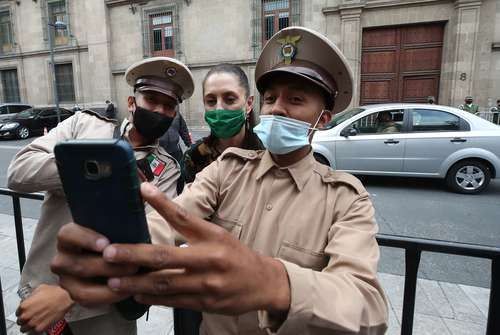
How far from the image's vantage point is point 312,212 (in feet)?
3.60

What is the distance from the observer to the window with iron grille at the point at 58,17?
67.9 ft

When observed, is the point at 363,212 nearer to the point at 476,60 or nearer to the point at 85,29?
the point at 476,60

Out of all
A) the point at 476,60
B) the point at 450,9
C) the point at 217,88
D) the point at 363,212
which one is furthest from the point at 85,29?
the point at 363,212

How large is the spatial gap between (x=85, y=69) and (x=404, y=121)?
1953 cm

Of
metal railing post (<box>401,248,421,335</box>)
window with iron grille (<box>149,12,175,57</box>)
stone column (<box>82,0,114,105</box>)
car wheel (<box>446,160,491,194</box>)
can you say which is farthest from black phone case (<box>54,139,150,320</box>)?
stone column (<box>82,0,114,105</box>)

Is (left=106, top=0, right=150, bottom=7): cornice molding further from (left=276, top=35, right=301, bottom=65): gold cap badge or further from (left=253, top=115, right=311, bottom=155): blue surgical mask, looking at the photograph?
(left=253, top=115, right=311, bottom=155): blue surgical mask

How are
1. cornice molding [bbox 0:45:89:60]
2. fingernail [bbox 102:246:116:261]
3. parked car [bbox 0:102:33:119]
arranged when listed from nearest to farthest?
1. fingernail [bbox 102:246:116:261]
2. parked car [bbox 0:102:33:119]
3. cornice molding [bbox 0:45:89:60]

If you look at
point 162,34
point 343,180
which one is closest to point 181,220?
point 343,180

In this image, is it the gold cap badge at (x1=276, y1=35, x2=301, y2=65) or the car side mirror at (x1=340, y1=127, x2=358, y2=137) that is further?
the car side mirror at (x1=340, y1=127, x2=358, y2=137)

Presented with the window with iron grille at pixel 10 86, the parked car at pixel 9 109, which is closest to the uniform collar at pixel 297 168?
the parked car at pixel 9 109

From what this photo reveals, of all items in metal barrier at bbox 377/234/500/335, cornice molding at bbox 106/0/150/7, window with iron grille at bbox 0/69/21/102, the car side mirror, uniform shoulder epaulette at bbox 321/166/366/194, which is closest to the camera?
uniform shoulder epaulette at bbox 321/166/366/194

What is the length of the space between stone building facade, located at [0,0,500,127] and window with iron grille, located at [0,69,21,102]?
0.22 ft

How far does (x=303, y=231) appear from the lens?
108 cm

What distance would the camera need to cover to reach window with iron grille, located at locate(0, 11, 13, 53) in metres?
22.4
